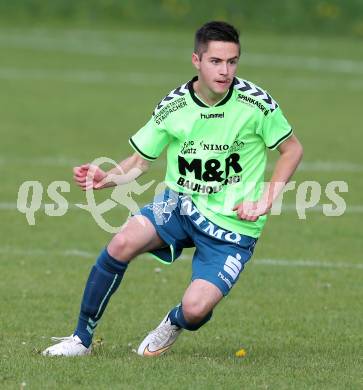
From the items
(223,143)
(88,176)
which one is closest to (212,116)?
(223,143)

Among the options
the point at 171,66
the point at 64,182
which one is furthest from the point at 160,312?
the point at 171,66

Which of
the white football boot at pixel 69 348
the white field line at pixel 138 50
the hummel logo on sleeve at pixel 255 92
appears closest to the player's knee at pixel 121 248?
the white football boot at pixel 69 348

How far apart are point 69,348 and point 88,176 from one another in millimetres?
1046

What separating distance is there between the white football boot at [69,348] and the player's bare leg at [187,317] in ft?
1.18

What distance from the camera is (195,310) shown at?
307 inches

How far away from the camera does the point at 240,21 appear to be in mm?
35438

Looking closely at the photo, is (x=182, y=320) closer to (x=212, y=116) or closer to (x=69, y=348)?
(x=69, y=348)

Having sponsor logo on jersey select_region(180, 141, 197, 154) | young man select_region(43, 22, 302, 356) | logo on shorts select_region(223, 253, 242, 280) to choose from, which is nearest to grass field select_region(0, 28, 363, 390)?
young man select_region(43, 22, 302, 356)

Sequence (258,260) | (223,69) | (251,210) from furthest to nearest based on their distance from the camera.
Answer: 1. (258,260)
2. (223,69)
3. (251,210)

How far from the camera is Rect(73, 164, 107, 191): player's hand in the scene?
7.75 m

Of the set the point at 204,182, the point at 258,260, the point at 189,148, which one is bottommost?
the point at 258,260

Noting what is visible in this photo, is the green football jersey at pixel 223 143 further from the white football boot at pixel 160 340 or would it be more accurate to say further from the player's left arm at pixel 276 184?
the white football boot at pixel 160 340

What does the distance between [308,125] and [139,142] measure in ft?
40.8

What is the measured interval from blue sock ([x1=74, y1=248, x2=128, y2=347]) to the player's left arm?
0.83m
